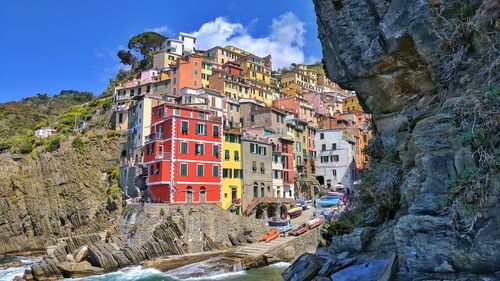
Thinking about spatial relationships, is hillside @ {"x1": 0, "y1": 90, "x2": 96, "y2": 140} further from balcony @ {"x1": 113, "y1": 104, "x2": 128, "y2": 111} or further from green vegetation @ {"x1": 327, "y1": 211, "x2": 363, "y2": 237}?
green vegetation @ {"x1": 327, "y1": 211, "x2": 363, "y2": 237}

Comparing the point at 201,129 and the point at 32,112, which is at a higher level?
the point at 32,112

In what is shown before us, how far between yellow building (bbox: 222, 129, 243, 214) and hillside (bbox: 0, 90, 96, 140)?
52878mm

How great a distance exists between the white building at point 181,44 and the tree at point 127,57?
10215 mm

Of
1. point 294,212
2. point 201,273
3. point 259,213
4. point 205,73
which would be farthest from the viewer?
point 205,73

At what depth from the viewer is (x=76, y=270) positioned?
32.7m

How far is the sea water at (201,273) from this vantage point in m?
30.0

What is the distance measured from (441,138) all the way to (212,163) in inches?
1540

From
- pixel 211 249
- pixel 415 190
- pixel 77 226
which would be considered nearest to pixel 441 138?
pixel 415 190

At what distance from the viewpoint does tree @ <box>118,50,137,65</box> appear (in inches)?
4274

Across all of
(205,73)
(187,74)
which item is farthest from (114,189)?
(205,73)

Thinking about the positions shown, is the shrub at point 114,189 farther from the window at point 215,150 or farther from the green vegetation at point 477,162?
the green vegetation at point 477,162

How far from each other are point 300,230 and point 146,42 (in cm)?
8403

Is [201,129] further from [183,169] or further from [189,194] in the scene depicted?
[189,194]

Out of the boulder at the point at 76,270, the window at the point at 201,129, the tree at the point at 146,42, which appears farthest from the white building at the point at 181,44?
the boulder at the point at 76,270
